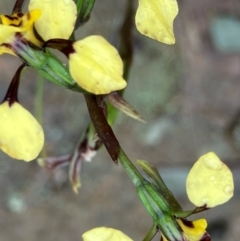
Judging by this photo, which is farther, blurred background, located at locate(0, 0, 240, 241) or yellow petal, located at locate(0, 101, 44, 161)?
blurred background, located at locate(0, 0, 240, 241)

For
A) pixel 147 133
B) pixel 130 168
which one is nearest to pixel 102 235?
pixel 130 168

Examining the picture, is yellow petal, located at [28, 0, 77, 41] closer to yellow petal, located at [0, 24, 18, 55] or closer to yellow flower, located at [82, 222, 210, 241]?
yellow petal, located at [0, 24, 18, 55]

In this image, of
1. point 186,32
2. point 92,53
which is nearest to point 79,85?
point 92,53

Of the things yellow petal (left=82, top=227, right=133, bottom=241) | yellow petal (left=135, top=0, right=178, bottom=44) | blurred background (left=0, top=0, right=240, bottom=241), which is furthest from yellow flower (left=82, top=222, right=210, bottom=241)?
blurred background (left=0, top=0, right=240, bottom=241)

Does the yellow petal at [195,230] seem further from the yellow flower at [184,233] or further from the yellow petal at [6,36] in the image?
the yellow petal at [6,36]

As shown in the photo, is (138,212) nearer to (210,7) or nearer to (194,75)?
(194,75)

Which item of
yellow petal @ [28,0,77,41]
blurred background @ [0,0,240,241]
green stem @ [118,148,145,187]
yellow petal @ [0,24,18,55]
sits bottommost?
blurred background @ [0,0,240,241]
